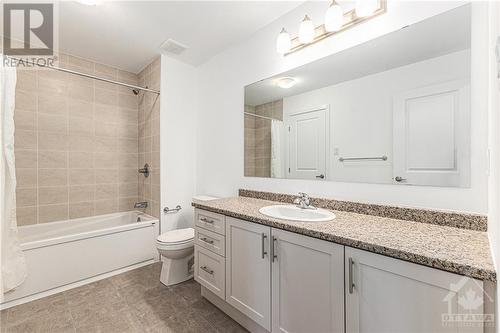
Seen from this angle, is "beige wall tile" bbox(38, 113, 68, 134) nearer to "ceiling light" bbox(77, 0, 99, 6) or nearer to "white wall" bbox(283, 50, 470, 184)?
"ceiling light" bbox(77, 0, 99, 6)

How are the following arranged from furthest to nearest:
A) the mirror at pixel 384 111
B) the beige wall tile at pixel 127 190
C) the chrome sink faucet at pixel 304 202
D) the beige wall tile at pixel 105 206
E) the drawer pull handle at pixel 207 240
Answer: the beige wall tile at pixel 127 190
the beige wall tile at pixel 105 206
the drawer pull handle at pixel 207 240
the chrome sink faucet at pixel 304 202
the mirror at pixel 384 111

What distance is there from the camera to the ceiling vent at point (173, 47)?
2.33 meters

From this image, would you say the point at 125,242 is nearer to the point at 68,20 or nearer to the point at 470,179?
the point at 68,20

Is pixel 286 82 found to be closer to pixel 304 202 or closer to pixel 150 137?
pixel 304 202

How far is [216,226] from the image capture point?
163 cm

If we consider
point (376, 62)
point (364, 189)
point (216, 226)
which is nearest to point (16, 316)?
point (216, 226)

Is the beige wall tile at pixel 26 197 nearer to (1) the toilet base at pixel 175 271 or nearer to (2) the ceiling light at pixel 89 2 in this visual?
(1) the toilet base at pixel 175 271

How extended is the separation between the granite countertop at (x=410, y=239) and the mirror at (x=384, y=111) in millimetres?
271

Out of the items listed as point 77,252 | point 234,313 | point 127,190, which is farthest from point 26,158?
point 234,313

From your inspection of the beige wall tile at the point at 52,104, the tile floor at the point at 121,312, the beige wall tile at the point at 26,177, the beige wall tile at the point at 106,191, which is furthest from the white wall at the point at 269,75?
the beige wall tile at the point at 26,177

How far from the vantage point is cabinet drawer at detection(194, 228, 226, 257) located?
158 cm

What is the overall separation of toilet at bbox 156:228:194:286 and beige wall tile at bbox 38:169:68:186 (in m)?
1.53
